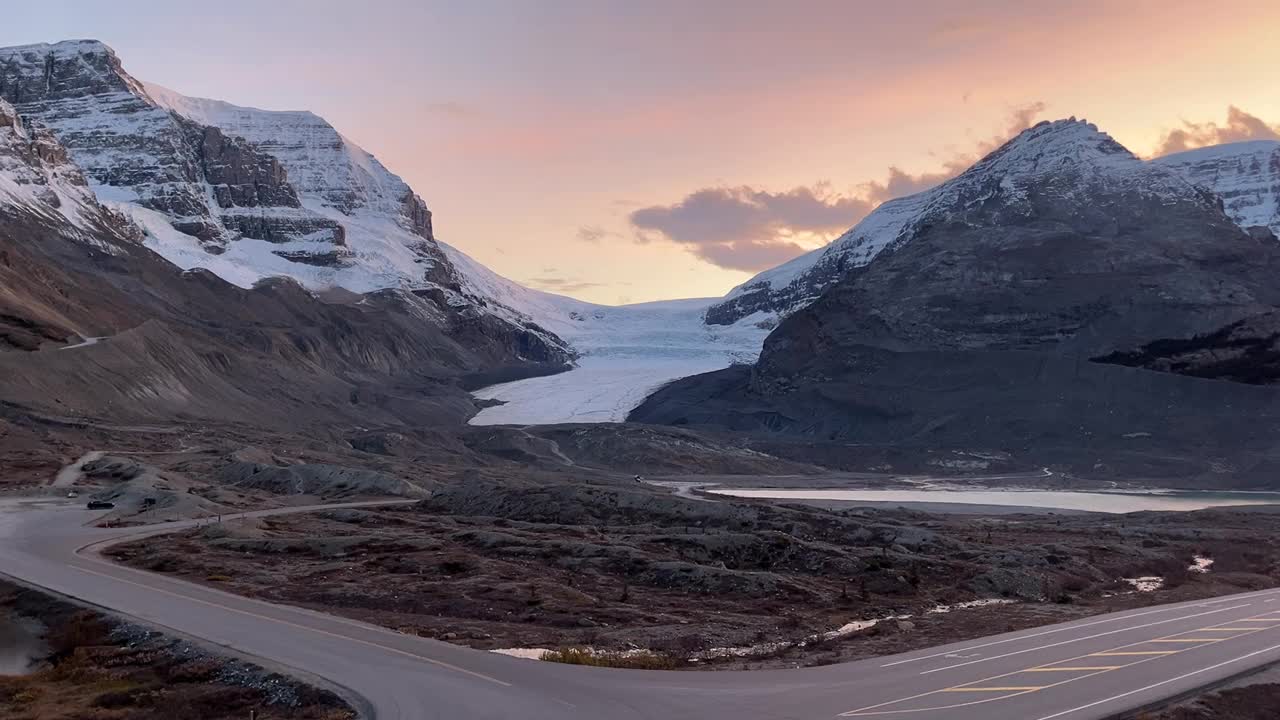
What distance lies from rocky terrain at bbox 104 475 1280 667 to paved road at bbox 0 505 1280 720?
309cm

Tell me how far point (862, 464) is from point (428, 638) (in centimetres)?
15515

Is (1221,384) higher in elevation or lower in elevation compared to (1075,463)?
higher

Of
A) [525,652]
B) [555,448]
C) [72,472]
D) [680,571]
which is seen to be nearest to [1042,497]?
[555,448]

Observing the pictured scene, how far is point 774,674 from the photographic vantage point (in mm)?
30594

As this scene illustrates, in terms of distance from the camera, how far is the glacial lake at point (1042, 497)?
132000mm

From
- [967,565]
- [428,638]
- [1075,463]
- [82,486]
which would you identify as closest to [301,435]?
[82,486]

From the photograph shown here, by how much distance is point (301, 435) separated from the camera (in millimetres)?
170000

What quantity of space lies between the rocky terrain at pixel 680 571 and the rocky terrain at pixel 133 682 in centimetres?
780

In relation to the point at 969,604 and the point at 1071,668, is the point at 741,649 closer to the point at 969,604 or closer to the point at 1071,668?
the point at 1071,668

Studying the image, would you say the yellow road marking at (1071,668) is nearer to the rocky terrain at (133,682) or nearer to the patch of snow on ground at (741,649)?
the patch of snow on ground at (741,649)

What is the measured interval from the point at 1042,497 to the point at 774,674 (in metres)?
122

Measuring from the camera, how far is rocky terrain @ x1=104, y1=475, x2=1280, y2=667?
4062cm

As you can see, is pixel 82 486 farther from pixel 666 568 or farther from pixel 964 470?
pixel 964 470

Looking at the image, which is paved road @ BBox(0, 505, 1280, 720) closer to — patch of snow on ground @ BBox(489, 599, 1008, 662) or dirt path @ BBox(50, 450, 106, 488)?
patch of snow on ground @ BBox(489, 599, 1008, 662)
